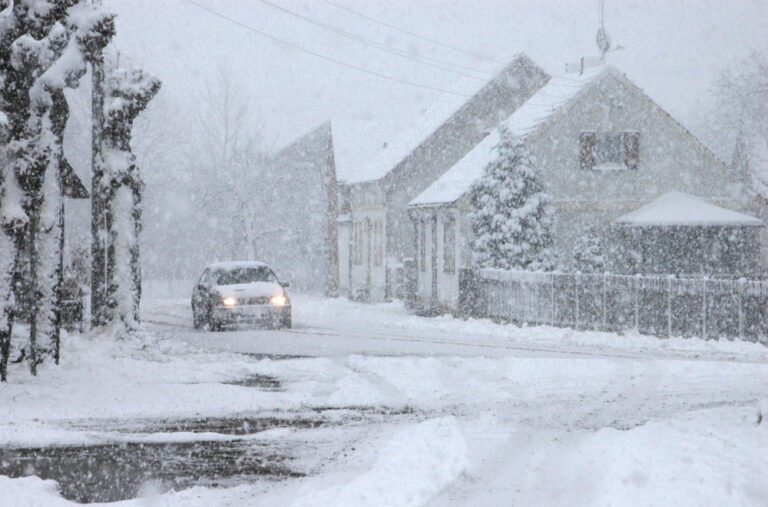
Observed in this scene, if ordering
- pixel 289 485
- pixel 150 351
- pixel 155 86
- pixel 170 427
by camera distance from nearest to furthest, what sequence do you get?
1. pixel 289 485
2. pixel 170 427
3. pixel 150 351
4. pixel 155 86

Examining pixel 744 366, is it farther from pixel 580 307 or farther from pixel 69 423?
pixel 69 423

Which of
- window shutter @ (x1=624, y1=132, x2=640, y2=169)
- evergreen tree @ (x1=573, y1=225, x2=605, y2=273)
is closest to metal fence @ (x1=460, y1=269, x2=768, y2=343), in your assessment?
evergreen tree @ (x1=573, y1=225, x2=605, y2=273)

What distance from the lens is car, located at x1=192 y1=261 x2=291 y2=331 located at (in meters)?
23.0

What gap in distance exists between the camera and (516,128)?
35.1 m

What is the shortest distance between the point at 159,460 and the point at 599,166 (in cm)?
2705

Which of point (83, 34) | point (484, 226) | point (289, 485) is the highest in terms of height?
point (83, 34)

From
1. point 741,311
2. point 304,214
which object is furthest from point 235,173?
point 741,311

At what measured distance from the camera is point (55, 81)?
13336 mm

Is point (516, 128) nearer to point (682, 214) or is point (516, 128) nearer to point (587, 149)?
point (587, 149)

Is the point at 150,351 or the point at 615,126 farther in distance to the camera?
the point at 615,126

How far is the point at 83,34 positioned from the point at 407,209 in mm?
24379

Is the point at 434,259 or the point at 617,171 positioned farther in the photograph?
the point at 434,259

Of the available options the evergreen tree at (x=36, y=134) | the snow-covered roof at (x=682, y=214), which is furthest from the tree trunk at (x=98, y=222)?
the snow-covered roof at (x=682, y=214)

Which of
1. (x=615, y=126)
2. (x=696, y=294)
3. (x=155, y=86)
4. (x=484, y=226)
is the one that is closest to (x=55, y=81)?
(x=155, y=86)
